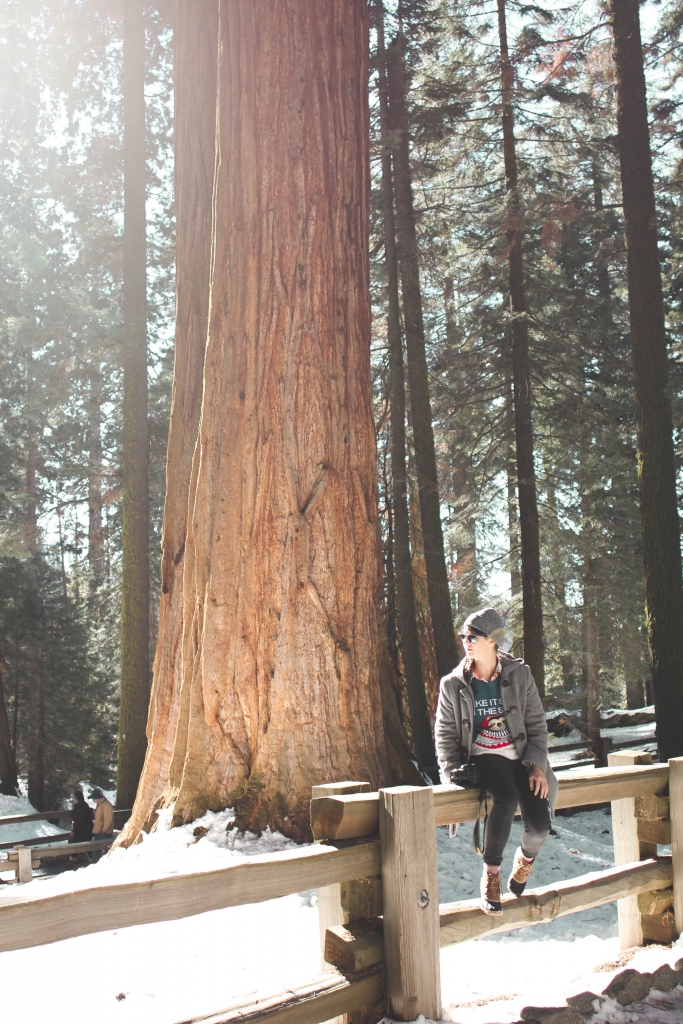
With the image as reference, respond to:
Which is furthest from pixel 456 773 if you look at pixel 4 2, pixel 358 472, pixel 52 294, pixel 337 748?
pixel 52 294

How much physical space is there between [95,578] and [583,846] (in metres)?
19.5

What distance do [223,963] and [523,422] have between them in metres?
11.9

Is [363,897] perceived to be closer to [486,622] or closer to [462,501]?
[486,622]

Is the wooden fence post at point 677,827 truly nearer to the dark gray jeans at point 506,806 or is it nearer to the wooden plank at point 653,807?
the wooden plank at point 653,807

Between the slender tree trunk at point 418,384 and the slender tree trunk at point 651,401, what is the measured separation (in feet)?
14.2

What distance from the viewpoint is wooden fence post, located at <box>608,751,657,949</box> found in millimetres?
5211

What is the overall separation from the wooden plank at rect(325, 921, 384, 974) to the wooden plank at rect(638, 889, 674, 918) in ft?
7.89

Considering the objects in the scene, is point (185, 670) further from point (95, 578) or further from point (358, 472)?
point (95, 578)

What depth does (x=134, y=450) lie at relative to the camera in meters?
14.1

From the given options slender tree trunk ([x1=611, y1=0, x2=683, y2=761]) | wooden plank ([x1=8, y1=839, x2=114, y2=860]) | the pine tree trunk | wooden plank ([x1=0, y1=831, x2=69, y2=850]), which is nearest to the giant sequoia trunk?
wooden plank ([x1=8, y1=839, x2=114, y2=860])

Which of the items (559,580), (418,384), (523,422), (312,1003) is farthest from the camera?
(559,580)

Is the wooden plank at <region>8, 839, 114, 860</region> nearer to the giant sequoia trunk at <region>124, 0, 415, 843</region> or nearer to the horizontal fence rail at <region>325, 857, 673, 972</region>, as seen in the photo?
the giant sequoia trunk at <region>124, 0, 415, 843</region>

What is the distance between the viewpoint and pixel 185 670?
7.31m

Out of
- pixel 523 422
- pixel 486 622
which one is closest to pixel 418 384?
pixel 523 422
